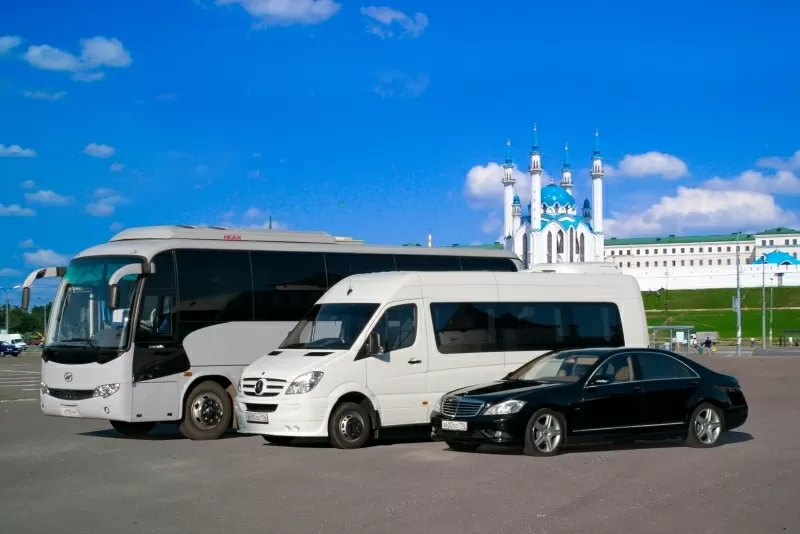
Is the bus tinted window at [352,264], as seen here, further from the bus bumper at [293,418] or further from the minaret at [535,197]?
the minaret at [535,197]

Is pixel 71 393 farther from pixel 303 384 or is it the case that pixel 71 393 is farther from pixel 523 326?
pixel 523 326

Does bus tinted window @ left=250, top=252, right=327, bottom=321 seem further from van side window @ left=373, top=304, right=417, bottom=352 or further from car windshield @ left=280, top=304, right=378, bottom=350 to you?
van side window @ left=373, top=304, right=417, bottom=352

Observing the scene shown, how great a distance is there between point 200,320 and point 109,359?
163 centimetres

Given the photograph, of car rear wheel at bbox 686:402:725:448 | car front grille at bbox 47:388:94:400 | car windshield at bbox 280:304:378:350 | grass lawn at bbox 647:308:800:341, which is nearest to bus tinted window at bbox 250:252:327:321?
car windshield at bbox 280:304:378:350

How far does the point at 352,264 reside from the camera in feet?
63.9

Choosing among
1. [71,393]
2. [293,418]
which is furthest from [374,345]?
[71,393]

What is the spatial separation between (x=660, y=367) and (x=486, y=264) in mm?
7403

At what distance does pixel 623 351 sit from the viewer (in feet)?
46.9

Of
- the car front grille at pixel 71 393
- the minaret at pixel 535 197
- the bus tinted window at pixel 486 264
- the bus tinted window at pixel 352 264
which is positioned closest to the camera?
the car front grille at pixel 71 393

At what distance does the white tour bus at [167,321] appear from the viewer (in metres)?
16.4

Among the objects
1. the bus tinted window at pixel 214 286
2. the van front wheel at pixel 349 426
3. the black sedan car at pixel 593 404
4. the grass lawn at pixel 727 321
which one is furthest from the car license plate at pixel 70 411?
the grass lawn at pixel 727 321

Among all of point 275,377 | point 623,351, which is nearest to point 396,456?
point 275,377

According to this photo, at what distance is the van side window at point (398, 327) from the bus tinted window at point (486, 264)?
5110 millimetres

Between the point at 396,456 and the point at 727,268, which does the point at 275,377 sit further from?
the point at 727,268
